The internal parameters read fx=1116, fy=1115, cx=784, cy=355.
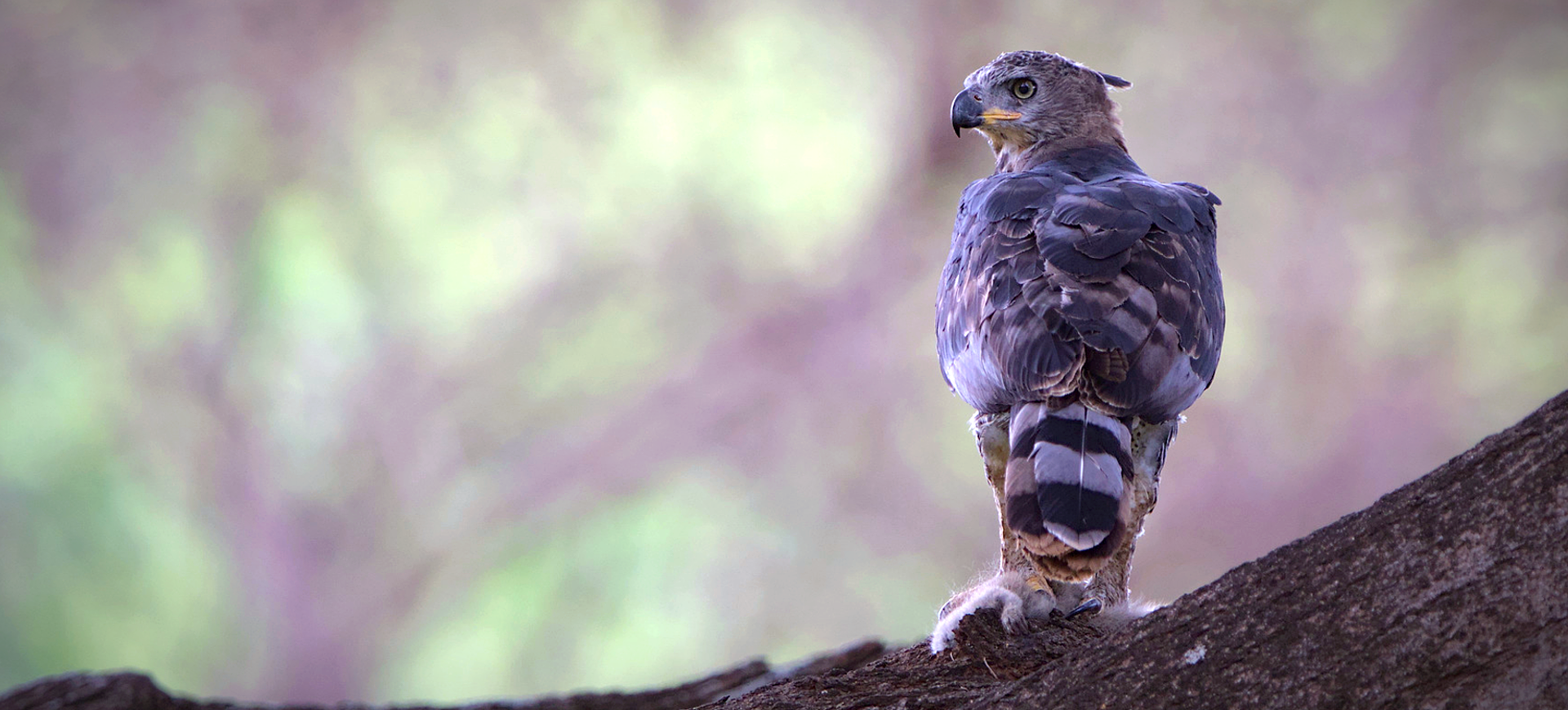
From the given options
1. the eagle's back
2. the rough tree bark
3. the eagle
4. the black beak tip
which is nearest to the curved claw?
the eagle

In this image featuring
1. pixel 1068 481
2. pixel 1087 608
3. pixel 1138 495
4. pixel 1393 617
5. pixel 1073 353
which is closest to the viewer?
pixel 1393 617

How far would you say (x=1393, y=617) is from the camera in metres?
2.25

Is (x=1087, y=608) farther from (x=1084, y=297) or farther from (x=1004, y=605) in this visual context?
(x=1084, y=297)

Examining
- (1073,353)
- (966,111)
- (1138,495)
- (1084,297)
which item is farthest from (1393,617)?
(966,111)

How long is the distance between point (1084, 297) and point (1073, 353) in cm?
24

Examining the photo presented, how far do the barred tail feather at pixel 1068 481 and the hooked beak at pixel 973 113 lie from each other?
7.16ft

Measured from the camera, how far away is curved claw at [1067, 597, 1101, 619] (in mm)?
3504

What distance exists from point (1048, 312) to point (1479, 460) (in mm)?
1191

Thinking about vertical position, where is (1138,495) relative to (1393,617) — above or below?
above

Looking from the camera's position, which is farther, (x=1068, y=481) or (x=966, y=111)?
(x=966, y=111)

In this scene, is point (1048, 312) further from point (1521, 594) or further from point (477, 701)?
Answer: point (477, 701)

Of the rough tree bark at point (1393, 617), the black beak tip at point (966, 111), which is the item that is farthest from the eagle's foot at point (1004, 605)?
the black beak tip at point (966, 111)

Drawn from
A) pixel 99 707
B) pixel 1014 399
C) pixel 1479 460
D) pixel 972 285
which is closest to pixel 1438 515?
pixel 1479 460

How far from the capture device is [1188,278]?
3.63m
